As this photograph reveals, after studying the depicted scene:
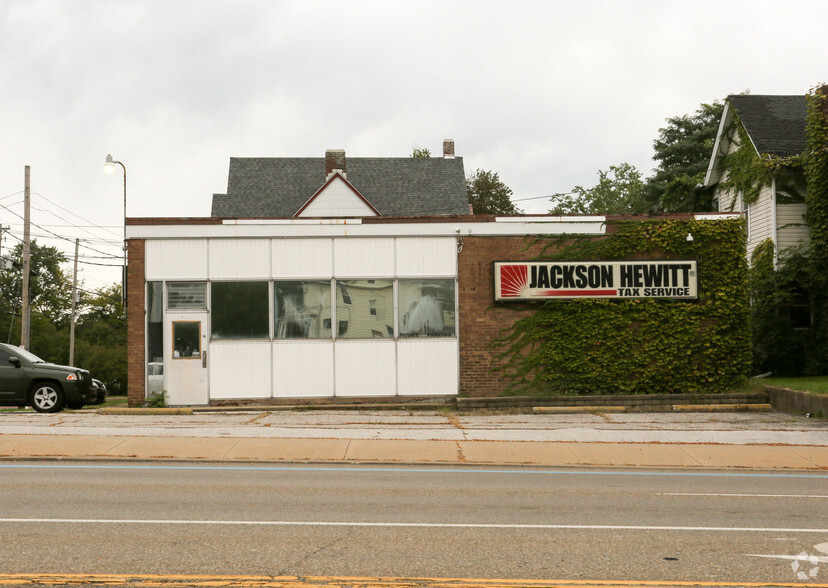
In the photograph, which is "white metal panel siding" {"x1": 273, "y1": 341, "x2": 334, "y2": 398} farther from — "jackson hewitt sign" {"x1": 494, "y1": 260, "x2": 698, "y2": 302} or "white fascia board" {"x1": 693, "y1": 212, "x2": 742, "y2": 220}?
"white fascia board" {"x1": 693, "y1": 212, "x2": 742, "y2": 220}

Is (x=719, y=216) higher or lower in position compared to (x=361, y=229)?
higher

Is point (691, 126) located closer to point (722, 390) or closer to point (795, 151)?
point (795, 151)

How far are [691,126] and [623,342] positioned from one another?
1265 inches

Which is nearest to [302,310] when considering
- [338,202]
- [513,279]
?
[513,279]

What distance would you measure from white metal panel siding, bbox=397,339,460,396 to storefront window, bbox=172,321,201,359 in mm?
5049

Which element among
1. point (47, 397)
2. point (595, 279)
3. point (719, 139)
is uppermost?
point (719, 139)

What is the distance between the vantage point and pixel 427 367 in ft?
67.9

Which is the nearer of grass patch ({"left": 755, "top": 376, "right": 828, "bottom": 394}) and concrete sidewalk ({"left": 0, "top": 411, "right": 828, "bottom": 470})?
concrete sidewalk ({"left": 0, "top": 411, "right": 828, "bottom": 470})

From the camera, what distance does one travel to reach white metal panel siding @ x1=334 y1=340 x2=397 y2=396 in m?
20.6

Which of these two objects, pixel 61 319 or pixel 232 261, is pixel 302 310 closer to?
pixel 232 261

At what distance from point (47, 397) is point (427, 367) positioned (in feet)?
30.3

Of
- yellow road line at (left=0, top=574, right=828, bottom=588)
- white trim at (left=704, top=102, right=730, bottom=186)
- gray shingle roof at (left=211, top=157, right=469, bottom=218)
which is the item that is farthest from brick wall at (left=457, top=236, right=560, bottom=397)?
gray shingle roof at (left=211, top=157, right=469, bottom=218)

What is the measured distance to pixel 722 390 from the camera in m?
20.9

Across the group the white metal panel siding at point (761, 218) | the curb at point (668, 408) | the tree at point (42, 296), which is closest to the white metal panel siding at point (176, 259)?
the curb at point (668, 408)
